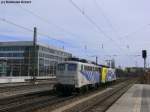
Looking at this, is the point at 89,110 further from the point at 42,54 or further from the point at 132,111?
the point at 42,54

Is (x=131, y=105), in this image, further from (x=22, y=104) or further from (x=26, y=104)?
(x=22, y=104)

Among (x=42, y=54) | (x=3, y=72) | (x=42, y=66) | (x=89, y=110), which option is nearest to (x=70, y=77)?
(x=89, y=110)

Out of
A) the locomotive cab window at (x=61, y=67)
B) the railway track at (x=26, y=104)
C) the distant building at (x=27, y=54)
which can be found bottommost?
the railway track at (x=26, y=104)

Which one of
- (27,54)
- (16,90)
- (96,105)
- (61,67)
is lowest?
(96,105)

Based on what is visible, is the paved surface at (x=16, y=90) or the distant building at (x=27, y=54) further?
the distant building at (x=27, y=54)

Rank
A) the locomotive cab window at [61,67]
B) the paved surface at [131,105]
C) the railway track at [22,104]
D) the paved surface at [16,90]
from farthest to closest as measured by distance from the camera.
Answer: the locomotive cab window at [61,67] → the paved surface at [16,90] → the paved surface at [131,105] → the railway track at [22,104]

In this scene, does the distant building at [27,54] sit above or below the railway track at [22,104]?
above

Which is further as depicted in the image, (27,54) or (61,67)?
(27,54)

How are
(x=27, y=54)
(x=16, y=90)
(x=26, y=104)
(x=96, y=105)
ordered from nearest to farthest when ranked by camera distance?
(x=26, y=104) → (x=96, y=105) → (x=16, y=90) → (x=27, y=54)

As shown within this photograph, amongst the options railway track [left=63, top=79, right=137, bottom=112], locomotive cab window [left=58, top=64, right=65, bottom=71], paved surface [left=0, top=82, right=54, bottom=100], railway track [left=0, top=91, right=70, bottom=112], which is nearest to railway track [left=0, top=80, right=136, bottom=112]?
railway track [left=0, top=91, right=70, bottom=112]

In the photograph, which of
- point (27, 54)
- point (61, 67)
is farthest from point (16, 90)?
point (27, 54)

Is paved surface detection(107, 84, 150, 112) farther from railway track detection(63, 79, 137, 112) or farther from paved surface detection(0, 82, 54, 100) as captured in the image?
paved surface detection(0, 82, 54, 100)

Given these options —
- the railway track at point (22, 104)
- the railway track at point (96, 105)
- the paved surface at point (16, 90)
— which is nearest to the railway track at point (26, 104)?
the railway track at point (22, 104)

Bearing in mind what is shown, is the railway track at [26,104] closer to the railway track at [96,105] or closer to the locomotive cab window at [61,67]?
the railway track at [96,105]
